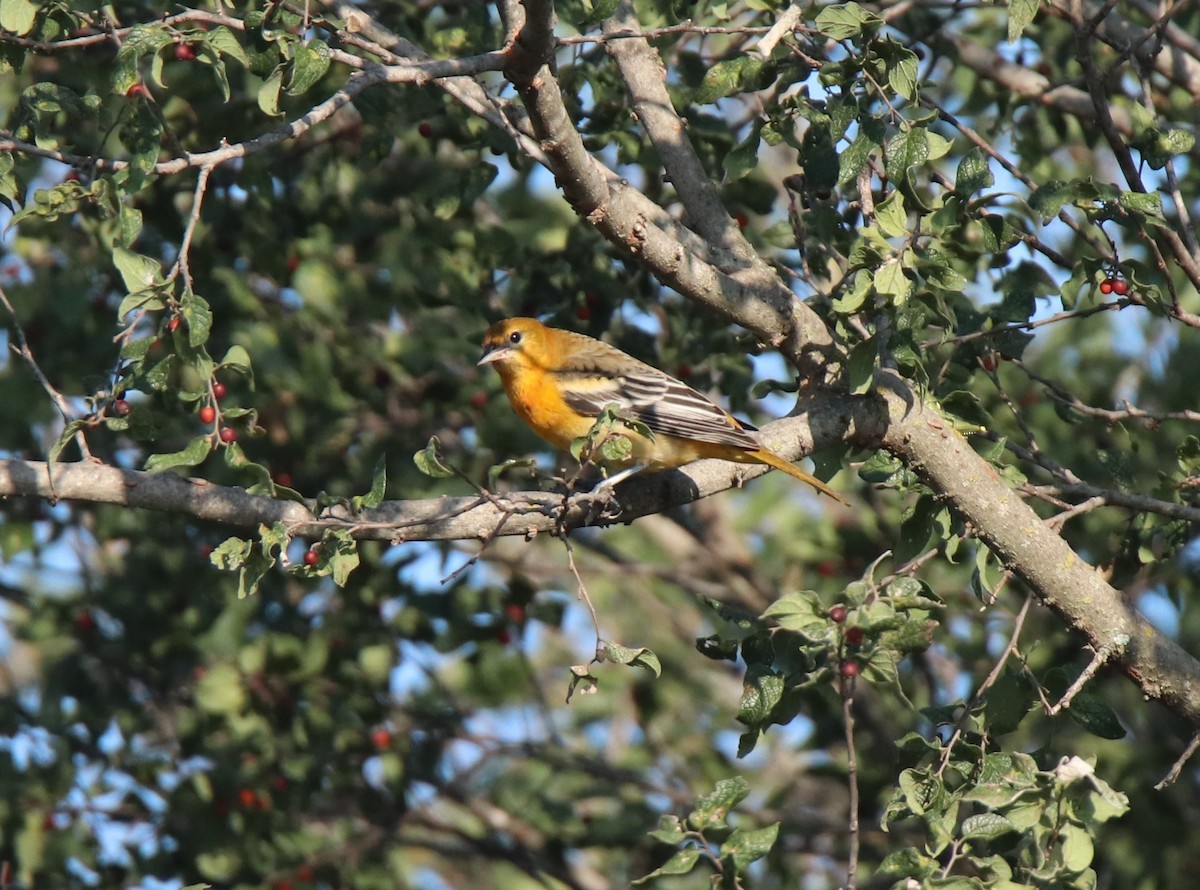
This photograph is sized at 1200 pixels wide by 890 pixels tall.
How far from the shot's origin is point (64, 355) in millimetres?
6051

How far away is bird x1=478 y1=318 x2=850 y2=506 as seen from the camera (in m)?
5.08

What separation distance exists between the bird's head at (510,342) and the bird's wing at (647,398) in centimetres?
18

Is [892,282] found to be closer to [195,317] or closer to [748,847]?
[748,847]

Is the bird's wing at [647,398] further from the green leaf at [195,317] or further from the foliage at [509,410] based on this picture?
the green leaf at [195,317]

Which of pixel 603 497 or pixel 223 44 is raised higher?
pixel 223 44

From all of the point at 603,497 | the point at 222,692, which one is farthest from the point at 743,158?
Answer: the point at 222,692

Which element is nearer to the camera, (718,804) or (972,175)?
(718,804)

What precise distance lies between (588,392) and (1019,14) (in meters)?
2.32

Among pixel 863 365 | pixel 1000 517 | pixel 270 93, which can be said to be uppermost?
pixel 270 93

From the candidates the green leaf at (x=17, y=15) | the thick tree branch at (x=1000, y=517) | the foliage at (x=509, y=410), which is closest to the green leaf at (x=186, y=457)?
the foliage at (x=509, y=410)

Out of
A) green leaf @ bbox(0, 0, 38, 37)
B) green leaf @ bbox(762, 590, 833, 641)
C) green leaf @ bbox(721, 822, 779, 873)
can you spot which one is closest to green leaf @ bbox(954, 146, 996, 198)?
green leaf @ bbox(762, 590, 833, 641)

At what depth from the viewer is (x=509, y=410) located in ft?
19.9

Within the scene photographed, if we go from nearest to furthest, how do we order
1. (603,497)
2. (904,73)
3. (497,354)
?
1. (904,73)
2. (603,497)
3. (497,354)

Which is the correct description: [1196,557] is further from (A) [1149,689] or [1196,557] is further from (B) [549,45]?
(B) [549,45]
